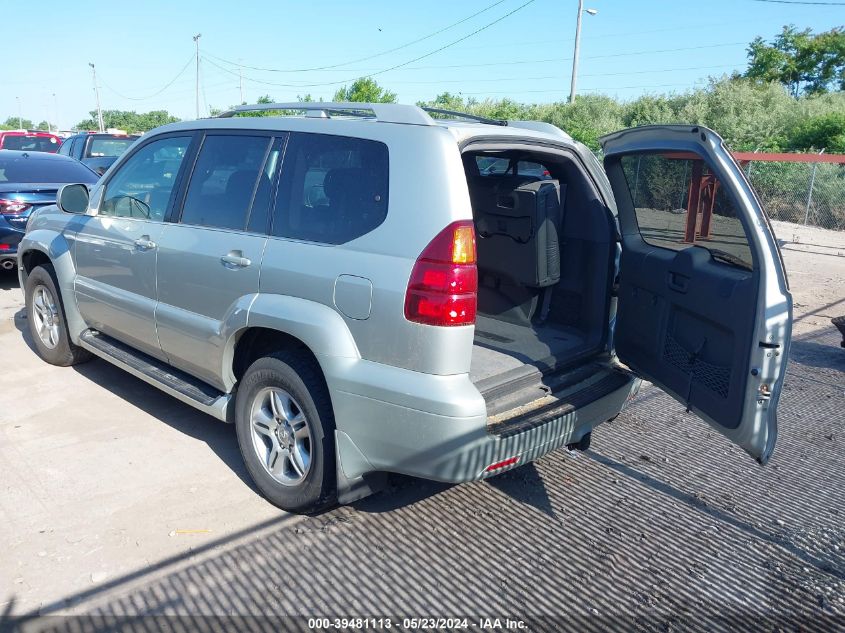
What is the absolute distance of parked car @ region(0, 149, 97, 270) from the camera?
8.11m

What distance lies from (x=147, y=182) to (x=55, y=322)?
1748 mm

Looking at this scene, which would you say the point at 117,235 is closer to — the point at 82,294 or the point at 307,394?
the point at 82,294

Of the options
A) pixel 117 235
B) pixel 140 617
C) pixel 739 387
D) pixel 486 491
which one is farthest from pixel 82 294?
pixel 739 387

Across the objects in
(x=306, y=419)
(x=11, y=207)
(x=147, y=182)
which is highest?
(x=147, y=182)

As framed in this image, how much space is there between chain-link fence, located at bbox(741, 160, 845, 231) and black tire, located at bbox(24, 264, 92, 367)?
1723cm

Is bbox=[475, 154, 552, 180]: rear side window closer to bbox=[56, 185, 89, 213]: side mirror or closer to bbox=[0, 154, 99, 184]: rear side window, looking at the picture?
bbox=[56, 185, 89, 213]: side mirror

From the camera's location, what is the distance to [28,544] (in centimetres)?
328

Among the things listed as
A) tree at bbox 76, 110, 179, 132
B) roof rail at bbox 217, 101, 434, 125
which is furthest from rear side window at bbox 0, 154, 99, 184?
tree at bbox 76, 110, 179, 132

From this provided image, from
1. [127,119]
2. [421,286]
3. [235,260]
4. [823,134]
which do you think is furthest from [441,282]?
[127,119]

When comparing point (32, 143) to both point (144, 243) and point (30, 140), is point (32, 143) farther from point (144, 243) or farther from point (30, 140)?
point (144, 243)

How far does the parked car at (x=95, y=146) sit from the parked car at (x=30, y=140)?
247 cm

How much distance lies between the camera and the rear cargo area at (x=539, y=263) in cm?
402

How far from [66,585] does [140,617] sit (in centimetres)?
45

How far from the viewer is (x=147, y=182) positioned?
4.61m
